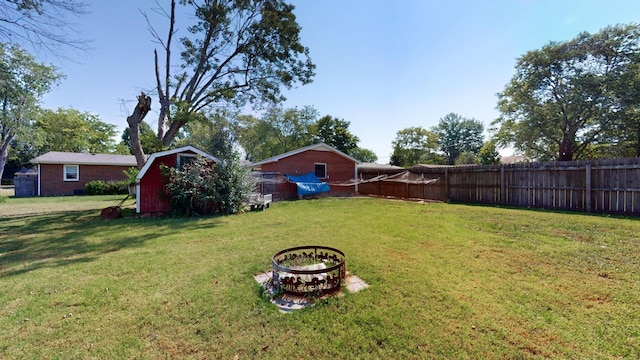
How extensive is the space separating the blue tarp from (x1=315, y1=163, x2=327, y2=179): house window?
0.72 meters

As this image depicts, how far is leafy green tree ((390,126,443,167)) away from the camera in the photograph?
36.7 meters

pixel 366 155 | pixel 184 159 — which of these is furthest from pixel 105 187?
pixel 366 155

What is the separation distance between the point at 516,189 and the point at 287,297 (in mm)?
11416

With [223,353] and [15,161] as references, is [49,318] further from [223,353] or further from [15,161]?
[15,161]

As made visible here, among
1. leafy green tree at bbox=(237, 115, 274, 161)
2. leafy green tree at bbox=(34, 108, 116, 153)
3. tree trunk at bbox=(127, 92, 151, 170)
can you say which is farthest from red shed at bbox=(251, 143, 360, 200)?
leafy green tree at bbox=(34, 108, 116, 153)

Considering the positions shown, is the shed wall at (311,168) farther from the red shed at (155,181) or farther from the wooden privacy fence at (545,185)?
the red shed at (155,181)

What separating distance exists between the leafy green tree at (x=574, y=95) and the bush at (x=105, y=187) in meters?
29.6

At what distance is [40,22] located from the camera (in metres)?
4.92

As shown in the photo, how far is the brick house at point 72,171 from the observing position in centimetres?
1788

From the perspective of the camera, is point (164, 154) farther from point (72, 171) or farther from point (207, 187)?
point (72, 171)

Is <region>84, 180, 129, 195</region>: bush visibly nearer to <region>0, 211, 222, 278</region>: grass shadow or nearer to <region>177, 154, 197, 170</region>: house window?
<region>0, 211, 222, 278</region>: grass shadow

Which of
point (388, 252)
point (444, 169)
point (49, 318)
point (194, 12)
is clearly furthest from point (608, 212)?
Result: point (194, 12)

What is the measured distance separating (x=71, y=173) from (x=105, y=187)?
8.89 ft

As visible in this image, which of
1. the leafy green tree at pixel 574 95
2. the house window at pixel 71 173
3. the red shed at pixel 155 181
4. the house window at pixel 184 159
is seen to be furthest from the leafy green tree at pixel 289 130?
the red shed at pixel 155 181
